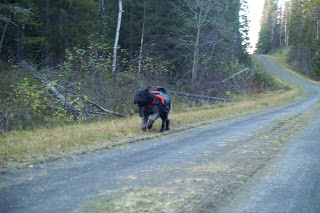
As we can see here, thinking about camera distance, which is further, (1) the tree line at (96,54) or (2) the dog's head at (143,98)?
(1) the tree line at (96,54)

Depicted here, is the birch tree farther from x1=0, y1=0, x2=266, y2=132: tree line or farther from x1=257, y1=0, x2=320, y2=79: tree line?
x1=257, y1=0, x2=320, y2=79: tree line

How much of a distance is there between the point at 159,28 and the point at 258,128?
16757 millimetres

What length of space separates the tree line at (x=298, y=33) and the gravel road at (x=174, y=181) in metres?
48.1

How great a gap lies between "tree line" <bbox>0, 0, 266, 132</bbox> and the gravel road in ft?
21.4

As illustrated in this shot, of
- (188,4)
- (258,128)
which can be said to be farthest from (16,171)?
(188,4)

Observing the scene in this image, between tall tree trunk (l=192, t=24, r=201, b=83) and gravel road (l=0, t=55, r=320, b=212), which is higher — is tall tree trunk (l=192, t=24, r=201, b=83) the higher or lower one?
the higher one

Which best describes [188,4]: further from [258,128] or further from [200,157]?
[200,157]

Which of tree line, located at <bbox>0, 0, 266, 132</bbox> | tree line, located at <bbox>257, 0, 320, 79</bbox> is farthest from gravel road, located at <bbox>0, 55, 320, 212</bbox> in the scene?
tree line, located at <bbox>257, 0, 320, 79</bbox>

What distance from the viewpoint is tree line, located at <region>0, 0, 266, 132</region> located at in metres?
13.1

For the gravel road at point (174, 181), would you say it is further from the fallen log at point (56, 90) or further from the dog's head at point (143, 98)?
the fallen log at point (56, 90)

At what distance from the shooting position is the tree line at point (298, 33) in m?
62.8

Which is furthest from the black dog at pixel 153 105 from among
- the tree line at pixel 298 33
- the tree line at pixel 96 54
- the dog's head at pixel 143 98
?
the tree line at pixel 298 33

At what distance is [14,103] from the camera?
38.7 feet

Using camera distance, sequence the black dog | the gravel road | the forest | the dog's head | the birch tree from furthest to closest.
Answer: the birch tree → the forest → the black dog → the dog's head → the gravel road
